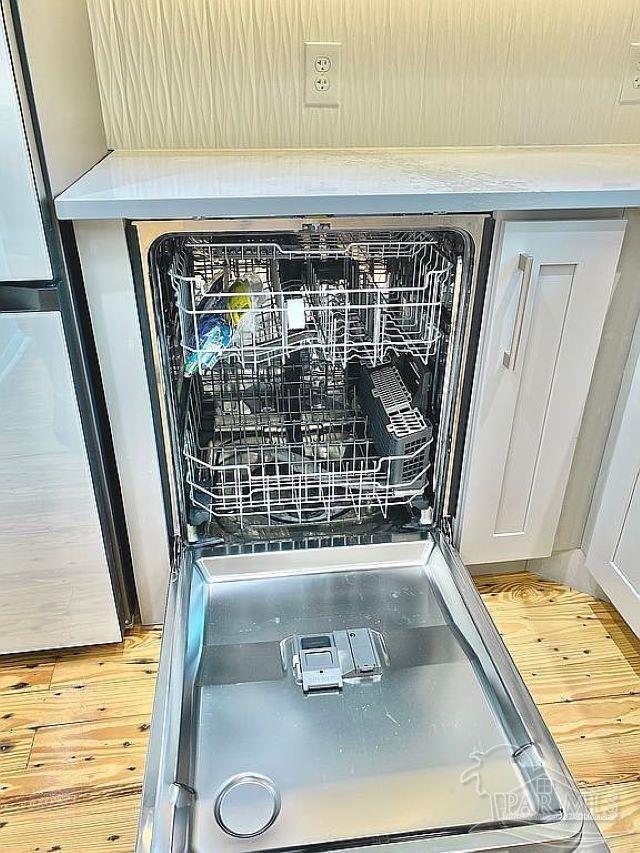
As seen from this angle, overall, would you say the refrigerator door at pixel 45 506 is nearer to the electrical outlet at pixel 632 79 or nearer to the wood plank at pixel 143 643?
the wood plank at pixel 143 643

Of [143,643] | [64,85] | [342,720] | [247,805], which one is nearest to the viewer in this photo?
[247,805]

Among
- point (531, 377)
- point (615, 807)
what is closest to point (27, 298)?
point (531, 377)

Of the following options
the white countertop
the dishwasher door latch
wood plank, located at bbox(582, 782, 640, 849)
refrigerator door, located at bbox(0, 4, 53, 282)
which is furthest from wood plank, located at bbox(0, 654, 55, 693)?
wood plank, located at bbox(582, 782, 640, 849)

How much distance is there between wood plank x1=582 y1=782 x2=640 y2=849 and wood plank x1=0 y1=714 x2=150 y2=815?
76cm

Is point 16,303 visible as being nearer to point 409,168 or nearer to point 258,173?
point 258,173

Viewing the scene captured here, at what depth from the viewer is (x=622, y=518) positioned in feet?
4.27

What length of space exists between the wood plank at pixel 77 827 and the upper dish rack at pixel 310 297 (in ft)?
2.47

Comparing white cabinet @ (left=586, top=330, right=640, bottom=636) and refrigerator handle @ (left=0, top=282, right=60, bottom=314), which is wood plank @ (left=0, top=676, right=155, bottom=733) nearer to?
refrigerator handle @ (left=0, top=282, right=60, bottom=314)

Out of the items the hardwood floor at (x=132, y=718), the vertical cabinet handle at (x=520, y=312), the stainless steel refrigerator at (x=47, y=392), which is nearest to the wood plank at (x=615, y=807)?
the hardwood floor at (x=132, y=718)

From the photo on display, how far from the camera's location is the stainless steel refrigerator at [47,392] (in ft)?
3.05

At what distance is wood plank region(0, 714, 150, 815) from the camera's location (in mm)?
1112

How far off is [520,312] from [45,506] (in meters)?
0.89

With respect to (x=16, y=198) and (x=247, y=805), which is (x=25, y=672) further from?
(x=16, y=198)

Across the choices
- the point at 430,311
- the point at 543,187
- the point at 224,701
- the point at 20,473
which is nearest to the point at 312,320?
the point at 430,311
